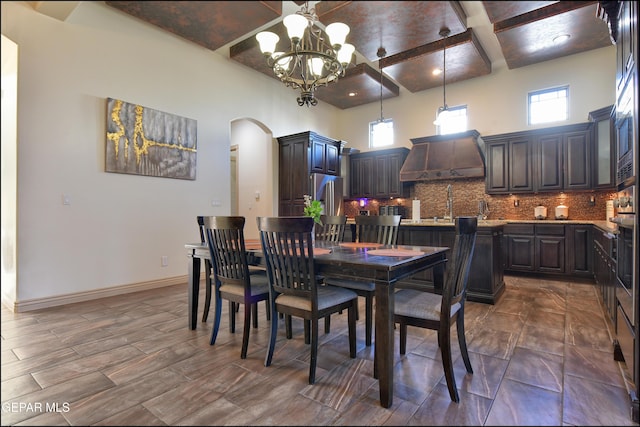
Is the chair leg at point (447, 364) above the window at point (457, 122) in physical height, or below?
below

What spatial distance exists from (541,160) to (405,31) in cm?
375

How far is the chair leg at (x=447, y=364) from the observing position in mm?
1659

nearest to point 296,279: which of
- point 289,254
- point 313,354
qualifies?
point 289,254

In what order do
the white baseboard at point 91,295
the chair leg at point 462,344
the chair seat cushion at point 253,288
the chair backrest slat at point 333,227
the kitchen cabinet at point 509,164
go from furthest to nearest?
the kitchen cabinet at point 509,164, the chair backrest slat at point 333,227, the white baseboard at point 91,295, the chair seat cushion at point 253,288, the chair leg at point 462,344

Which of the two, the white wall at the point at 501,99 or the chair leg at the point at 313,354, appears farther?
the white wall at the point at 501,99

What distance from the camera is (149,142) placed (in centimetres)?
404

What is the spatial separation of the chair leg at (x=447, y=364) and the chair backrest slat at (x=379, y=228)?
1.28 meters

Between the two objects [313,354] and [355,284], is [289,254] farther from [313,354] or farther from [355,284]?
[355,284]

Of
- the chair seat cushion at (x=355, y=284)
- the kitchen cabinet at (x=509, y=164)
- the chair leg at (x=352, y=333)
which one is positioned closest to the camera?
the chair leg at (x=352, y=333)

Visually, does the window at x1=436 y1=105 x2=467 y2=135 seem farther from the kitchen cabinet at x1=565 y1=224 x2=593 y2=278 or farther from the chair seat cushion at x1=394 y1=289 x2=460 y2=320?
the chair seat cushion at x1=394 y1=289 x2=460 y2=320

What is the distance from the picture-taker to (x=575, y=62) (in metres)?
4.89
